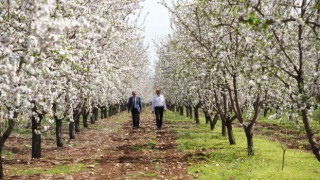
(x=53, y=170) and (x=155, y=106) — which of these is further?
(x=155, y=106)

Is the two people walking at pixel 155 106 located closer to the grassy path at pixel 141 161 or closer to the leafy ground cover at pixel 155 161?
the grassy path at pixel 141 161

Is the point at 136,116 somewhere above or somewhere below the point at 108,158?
above

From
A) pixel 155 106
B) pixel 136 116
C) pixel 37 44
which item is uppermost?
pixel 37 44

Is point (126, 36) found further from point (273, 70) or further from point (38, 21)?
point (38, 21)

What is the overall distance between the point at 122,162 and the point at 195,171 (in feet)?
11.6

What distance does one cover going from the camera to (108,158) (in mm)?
17812

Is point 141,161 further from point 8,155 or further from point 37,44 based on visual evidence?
point 37,44

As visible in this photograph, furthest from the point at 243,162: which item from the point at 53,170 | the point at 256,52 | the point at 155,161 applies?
the point at 53,170

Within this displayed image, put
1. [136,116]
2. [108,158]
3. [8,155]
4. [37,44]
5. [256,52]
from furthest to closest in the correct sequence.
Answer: [136,116] < [8,155] < [108,158] < [256,52] < [37,44]

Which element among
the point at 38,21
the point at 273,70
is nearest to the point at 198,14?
the point at 273,70

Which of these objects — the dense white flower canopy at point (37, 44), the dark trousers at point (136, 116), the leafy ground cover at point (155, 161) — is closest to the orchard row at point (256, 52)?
the leafy ground cover at point (155, 161)

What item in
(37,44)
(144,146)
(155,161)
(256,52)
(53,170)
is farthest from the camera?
(144,146)

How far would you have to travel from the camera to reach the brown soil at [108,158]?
→ 1431 centimetres

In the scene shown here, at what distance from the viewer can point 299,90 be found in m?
9.17
